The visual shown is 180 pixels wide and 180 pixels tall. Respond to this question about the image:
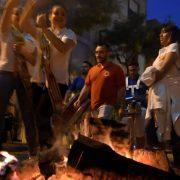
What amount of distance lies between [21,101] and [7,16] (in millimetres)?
993

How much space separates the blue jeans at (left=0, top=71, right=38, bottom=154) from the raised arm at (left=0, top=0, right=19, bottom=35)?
0.51m

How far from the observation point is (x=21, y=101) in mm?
5930

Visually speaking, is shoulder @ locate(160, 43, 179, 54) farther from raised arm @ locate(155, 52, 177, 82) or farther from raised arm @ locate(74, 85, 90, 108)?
raised arm @ locate(74, 85, 90, 108)

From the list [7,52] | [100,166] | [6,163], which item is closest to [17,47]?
[7,52]

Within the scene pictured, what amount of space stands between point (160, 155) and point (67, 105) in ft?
8.69

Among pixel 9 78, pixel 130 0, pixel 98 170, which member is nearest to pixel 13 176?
pixel 98 170

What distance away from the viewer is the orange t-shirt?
6648 millimetres

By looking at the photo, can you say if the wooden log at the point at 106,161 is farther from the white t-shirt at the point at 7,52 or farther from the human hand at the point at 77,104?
the human hand at the point at 77,104

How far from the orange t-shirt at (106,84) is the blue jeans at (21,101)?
111 centimetres

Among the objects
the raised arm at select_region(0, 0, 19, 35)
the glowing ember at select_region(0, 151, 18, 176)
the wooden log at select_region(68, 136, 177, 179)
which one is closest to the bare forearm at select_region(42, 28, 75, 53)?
the raised arm at select_region(0, 0, 19, 35)

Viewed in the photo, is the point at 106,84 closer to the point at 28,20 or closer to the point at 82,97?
the point at 82,97

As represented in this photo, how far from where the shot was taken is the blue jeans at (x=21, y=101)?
5.83 m

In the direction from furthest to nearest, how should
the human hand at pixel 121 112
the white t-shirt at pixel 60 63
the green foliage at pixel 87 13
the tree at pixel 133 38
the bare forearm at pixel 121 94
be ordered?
the tree at pixel 133 38, the green foliage at pixel 87 13, the human hand at pixel 121 112, the bare forearm at pixel 121 94, the white t-shirt at pixel 60 63

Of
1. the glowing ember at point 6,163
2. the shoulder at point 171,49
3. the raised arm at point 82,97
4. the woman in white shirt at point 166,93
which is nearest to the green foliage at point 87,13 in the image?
the raised arm at point 82,97
